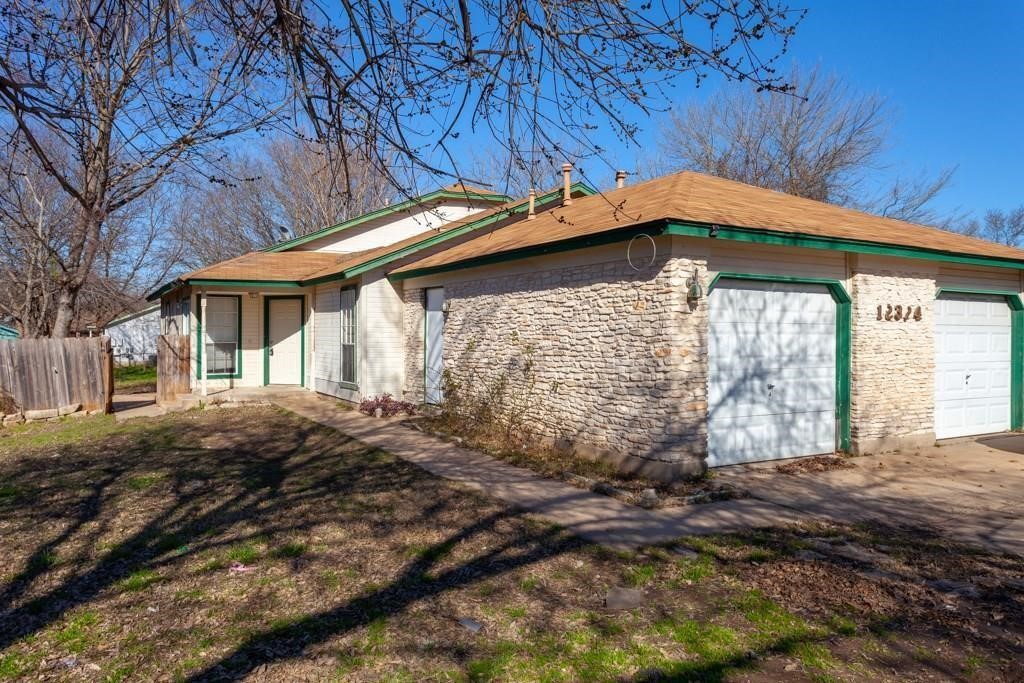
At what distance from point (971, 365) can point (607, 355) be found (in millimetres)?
6951

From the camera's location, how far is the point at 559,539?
6488 millimetres

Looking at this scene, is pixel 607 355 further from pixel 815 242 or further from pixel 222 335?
pixel 222 335

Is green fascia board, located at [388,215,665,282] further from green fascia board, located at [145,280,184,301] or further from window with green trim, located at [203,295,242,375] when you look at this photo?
green fascia board, located at [145,280,184,301]

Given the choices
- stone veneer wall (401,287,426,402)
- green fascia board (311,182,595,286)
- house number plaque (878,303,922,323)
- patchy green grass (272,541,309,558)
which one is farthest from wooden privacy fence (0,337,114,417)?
house number plaque (878,303,922,323)

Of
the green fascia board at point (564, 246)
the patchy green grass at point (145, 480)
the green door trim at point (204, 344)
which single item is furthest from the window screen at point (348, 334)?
the patchy green grass at point (145, 480)

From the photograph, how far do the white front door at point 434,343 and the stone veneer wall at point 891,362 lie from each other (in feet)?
24.6

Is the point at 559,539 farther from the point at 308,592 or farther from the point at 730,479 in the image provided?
the point at 730,479

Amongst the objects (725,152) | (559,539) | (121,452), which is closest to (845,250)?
(559,539)

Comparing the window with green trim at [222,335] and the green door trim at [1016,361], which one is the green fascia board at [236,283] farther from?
the green door trim at [1016,361]

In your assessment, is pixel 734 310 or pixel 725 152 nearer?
pixel 734 310

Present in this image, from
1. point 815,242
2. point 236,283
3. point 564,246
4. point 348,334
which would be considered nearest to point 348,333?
point 348,334

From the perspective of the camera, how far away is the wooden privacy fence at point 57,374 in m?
15.2

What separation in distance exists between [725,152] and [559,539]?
25424 mm

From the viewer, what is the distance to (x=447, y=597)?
16.9 feet
